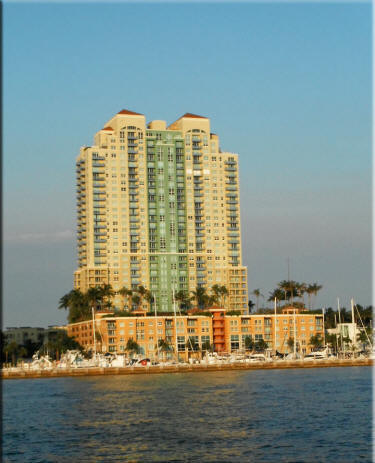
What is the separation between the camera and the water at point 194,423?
5322 centimetres

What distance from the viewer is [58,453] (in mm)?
55031

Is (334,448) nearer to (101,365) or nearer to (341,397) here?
(341,397)

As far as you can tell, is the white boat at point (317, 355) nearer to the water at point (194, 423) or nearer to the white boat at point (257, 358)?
the white boat at point (257, 358)

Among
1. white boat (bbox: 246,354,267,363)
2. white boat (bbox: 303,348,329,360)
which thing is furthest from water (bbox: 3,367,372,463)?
white boat (bbox: 303,348,329,360)

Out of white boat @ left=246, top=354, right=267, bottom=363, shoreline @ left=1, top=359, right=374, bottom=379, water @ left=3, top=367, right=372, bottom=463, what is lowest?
shoreline @ left=1, top=359, right=374, bottom=379

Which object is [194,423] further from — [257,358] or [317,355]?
[317,355]

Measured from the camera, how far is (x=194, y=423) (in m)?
70.6

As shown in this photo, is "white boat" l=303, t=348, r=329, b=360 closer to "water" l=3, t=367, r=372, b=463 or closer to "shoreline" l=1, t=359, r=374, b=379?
"shoreline" l=1, t=359, r=374, b=379

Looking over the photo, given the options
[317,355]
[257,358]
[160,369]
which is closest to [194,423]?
[160,369]

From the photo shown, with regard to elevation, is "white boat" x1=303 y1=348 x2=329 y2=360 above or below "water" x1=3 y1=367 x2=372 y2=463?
below

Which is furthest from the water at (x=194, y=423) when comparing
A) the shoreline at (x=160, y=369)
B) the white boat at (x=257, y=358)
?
the white boat at (x=257, y=358)

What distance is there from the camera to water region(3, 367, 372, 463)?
2095 inches

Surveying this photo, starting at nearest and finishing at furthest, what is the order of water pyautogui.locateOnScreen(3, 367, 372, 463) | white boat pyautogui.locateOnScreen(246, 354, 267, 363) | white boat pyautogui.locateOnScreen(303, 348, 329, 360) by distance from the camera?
1. water pyautogui.locateOnScreen(3, 367, 372, 463)
2. white boat pyautogui.locateOnScreen(246, 354, 267, 363)
3. white boat pyautogui.locateOnScreen(303, 348, 329, 360)

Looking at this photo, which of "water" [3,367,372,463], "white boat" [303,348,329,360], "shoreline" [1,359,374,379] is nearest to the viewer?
"water" [3,367,372,463]
